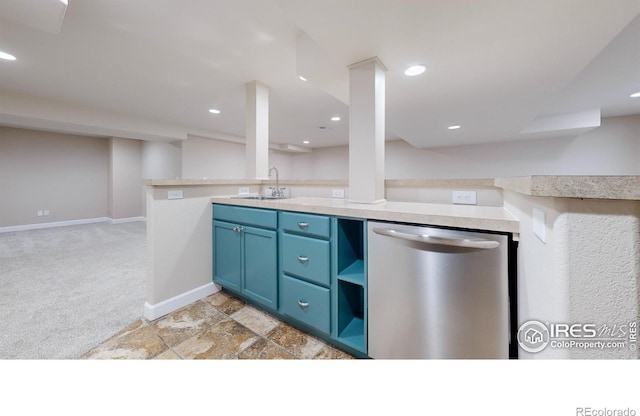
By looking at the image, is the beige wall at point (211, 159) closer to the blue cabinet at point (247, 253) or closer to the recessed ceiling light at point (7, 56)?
the recessed ceiling light at point (7, 56)

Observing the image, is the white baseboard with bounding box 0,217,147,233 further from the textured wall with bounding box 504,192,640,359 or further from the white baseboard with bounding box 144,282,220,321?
the textured wall with bounding box 504,192,640,359

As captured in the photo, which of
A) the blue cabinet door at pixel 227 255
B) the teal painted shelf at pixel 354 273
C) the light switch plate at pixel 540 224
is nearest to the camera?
the light switch plate at pixel 540 224

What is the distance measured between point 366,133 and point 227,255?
154cm

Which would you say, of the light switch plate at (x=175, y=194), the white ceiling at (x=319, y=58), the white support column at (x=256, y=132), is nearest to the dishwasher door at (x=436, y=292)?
the white ceiling at (x=319, y=58)

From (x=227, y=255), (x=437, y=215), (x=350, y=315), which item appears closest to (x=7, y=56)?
(x=227, y=255)

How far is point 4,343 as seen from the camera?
1.52 meters

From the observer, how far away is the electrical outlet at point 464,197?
159 cm

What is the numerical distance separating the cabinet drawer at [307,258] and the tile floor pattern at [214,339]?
431 mm

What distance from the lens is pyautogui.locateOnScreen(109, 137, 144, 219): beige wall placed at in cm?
615

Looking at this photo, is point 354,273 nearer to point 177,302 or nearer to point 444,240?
point 444,240

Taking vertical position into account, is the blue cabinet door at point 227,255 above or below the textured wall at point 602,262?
below

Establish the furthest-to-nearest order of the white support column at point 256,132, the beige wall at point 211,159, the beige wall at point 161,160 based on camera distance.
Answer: the beige wall at point 161,160
the beige wall at point 211,159
the white support column at point 256,132

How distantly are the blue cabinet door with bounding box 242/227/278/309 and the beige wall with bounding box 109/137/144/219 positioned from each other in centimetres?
634

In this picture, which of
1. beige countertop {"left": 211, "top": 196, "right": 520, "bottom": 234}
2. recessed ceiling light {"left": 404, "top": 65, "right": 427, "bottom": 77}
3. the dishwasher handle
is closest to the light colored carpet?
beige countertop {"left": 211, "top": 196, "right": 520, "bottom": 234}
